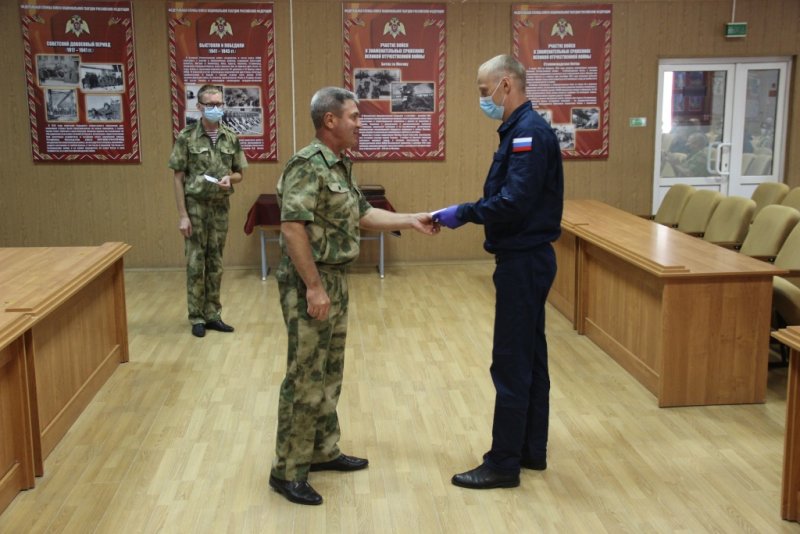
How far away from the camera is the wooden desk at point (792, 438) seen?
319 centimetres

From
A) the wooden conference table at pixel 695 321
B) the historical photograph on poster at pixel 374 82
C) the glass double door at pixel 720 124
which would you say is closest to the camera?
the wooden conference table at pixel 695 321

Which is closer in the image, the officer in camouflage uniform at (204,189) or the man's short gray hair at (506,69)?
the man's short gray hair at (506,69)

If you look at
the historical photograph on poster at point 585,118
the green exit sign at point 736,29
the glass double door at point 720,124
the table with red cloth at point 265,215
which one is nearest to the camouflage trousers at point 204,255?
the table with red cloth at point 265,215

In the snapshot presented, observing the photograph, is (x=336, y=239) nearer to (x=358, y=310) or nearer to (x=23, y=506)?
(x=23, y=506)

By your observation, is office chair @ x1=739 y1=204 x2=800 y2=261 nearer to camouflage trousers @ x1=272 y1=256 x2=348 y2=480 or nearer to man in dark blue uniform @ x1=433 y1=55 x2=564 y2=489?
man in dark blue uniform @ x1=433 y1=55 x2=564 y2=489

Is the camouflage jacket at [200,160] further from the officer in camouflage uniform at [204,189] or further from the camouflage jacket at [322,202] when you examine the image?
the camouflage jacket at [322,202]

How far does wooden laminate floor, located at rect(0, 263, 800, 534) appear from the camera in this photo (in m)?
3.38

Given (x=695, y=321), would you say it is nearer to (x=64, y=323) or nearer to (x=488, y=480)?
(x=488, y=480)

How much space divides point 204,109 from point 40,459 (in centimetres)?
284

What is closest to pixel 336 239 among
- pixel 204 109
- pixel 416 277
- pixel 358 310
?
pixel 204 109

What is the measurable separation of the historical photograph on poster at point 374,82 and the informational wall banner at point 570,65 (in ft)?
4.21

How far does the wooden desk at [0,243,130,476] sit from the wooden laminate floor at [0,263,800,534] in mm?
124

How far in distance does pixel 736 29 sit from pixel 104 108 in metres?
6.26

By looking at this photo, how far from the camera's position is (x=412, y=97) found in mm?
8445
